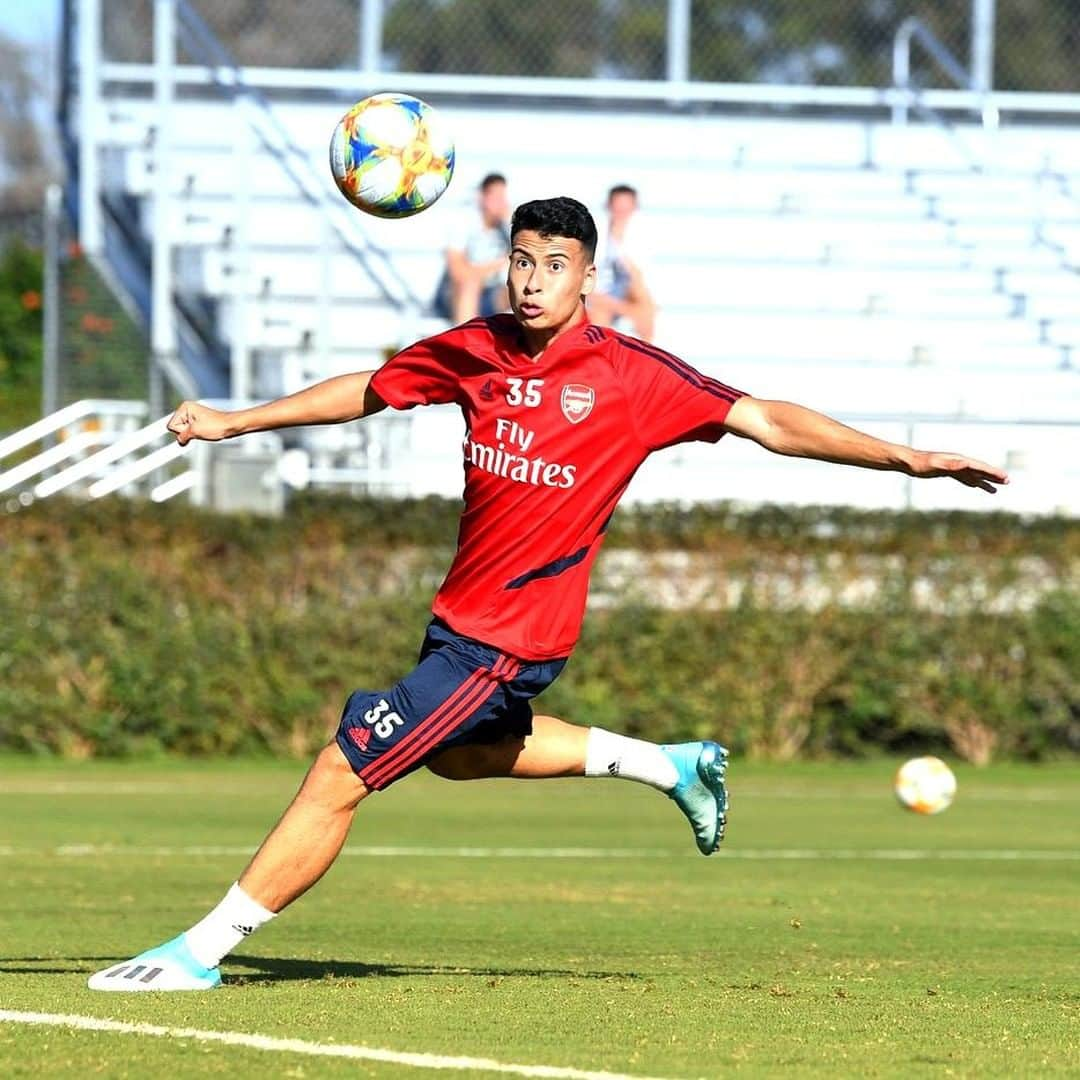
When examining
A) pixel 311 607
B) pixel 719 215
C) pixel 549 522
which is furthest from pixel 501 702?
pixel 719 215

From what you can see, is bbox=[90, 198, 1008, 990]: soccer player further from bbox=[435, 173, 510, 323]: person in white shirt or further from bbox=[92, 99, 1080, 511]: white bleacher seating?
bbox=[92, 99, 1080, 511]: white bleacher seating

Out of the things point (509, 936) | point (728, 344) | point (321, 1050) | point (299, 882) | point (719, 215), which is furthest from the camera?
point (719, 215)

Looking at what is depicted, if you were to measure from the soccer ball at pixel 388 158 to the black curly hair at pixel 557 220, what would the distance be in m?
0.94

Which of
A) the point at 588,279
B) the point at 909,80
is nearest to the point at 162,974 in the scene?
the point at 588,279

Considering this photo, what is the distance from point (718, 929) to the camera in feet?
28.1

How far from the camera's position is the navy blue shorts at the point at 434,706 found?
22.1 ft

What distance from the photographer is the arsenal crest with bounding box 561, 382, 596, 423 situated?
695 centimetres

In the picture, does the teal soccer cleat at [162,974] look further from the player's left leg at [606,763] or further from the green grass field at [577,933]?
the player's left leg at [606,763]

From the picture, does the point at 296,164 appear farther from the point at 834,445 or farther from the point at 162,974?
the point at 162,974

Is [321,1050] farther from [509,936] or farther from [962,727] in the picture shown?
[962,727]

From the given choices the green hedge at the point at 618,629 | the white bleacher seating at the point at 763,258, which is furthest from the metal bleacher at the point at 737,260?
the green hedge at the point at 618,629

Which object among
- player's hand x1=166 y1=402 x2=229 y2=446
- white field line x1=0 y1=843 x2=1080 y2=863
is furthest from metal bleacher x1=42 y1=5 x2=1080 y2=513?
player's hand x1=166 y1=402 x2=229 y2=446

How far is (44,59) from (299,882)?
42625 millimetres

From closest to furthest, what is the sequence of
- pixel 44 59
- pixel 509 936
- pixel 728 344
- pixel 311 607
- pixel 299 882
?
pixel 299 882 → pixel 509 936 → pixel 311 607 → pixel 728 344 → pixel 44 59
